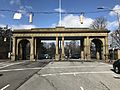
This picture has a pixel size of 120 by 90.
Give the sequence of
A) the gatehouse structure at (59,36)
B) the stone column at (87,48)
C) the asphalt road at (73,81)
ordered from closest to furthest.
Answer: the asphalt road at (73,81) < the stone column at (87,48) < the gatehouse structure at (59,36)

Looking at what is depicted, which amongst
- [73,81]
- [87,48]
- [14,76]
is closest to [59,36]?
[87,48]

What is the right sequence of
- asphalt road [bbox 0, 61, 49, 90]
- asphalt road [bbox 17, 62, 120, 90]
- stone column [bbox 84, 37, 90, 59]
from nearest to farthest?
asphalt road [bbox 17, 62, 120, 90] → asphalt road [bbox 0, 61, 49, 90] → stone column [bbox 84, 37, 90, 59]

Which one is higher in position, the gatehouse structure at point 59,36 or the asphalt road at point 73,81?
the gatehouse structure at point 59,36

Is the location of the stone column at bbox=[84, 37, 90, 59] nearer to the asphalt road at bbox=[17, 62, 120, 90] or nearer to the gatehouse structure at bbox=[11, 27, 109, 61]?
the gatehouse structure at bbox=[11, 27, 109, 61]

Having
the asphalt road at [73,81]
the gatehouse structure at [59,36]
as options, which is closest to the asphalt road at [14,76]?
the asphalt road at [73,81]

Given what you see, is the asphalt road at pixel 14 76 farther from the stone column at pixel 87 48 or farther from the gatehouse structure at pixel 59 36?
the gatehouse structure at pixel 59 36

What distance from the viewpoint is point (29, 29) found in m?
71.4

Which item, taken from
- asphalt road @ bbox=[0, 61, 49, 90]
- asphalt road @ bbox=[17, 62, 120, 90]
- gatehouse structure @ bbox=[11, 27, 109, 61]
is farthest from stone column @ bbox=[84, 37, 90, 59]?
asphalt road @ bbox=[17, 62, 120, 90]

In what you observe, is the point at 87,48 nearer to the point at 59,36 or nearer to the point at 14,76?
the point at 59,36

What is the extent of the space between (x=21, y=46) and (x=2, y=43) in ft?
106

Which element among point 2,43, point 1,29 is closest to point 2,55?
point 2,43

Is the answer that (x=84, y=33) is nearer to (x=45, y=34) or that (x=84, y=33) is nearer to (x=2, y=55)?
(x=45, y=34)

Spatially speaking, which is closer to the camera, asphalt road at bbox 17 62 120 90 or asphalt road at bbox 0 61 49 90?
asphalt road at bbox 17 62 120 90

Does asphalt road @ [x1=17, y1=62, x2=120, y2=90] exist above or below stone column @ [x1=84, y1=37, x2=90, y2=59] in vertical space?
below
